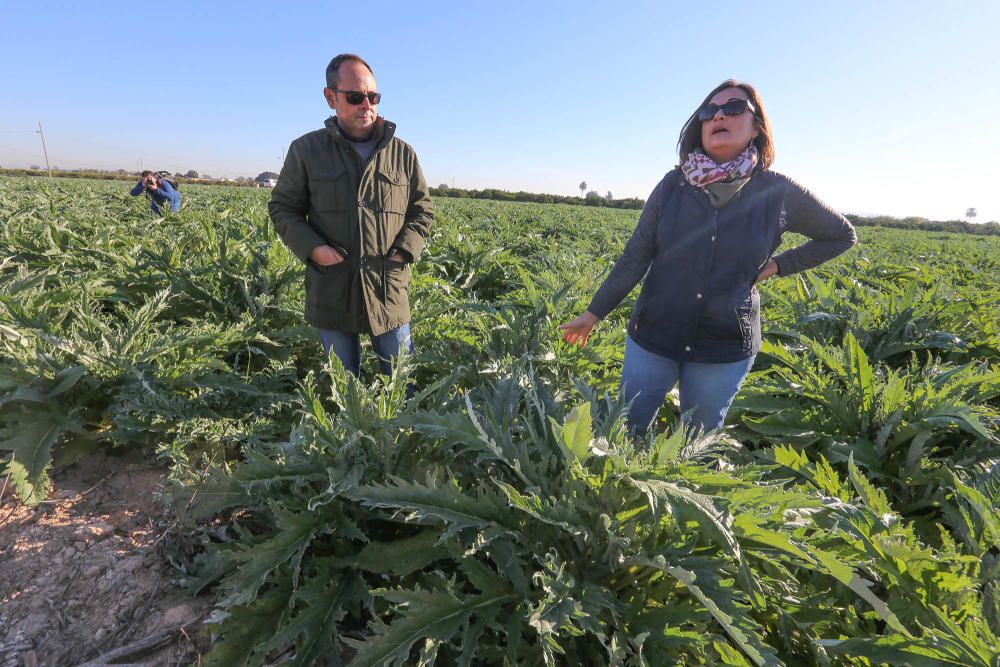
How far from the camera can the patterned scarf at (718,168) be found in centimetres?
199

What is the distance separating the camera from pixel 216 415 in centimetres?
286

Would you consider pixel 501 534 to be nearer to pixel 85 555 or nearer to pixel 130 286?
pixel 85 555

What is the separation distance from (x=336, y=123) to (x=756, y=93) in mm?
2098

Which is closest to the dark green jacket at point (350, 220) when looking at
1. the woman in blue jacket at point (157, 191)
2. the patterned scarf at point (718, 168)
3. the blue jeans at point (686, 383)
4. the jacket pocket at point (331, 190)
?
the jacket pocket at point (331, 190)

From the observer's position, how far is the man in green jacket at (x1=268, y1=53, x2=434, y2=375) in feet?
8.54

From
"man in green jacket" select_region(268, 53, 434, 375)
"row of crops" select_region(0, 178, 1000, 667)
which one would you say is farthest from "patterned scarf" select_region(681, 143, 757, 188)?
"man in green jacket" select_region(268, 53, 434, 375)

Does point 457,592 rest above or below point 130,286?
below

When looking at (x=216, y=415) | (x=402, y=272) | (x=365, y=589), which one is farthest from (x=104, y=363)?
(x=365, y=589)

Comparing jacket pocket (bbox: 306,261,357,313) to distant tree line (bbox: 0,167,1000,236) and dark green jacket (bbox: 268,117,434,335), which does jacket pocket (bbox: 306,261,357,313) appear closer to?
dark green jacket (bbox: 268,117,434,335)

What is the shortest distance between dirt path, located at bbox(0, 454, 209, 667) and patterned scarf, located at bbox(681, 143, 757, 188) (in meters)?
2.73

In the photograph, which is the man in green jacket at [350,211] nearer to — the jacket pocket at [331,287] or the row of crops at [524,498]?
the jacket pocket at [331,287]

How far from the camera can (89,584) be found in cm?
197

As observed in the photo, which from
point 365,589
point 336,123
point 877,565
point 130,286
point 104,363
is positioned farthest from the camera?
point 130,286

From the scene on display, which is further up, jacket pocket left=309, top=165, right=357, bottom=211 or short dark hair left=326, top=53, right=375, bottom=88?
short dark hair left=326, top=53, right=375, bottom=88
